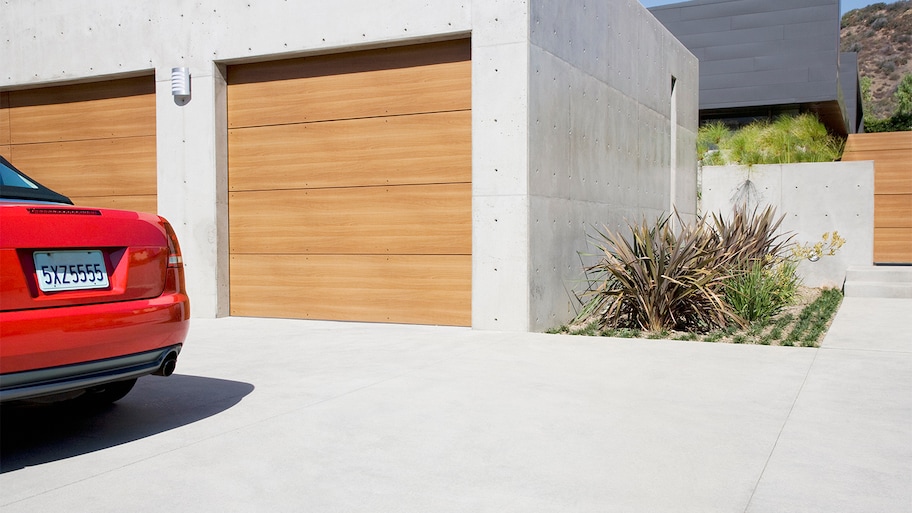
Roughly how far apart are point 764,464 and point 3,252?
3320 millimetres

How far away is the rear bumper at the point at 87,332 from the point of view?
11.0 ft

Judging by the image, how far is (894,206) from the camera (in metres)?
19.5

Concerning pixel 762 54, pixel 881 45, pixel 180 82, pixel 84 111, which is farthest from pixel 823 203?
pixel 881 45

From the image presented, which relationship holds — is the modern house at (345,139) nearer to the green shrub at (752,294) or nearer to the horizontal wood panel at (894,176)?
the green shrub at (752,294)

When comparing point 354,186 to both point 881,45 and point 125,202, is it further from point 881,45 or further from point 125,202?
point 881,45

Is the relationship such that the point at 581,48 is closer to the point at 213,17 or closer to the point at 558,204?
the point at 558,204

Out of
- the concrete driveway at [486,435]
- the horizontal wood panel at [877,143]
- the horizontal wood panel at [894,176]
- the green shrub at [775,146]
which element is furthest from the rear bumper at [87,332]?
the horizontal wood panel at [877,143]

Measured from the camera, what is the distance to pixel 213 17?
916 centimetres

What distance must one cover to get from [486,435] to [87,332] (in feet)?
6.21

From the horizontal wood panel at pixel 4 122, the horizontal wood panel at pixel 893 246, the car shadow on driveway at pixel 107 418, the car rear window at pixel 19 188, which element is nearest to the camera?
the car shadow on driveway at pixel 107 418

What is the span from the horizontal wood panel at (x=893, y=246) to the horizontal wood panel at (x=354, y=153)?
14840 millimetres

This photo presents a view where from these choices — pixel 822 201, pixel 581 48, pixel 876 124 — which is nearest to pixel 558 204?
pixel 581 48

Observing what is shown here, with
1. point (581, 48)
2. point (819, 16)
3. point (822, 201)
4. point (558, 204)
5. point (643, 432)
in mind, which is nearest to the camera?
point (643, 432)

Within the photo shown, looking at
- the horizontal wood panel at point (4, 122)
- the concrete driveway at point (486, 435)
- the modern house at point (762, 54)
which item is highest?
the modern house at point (762, 54)
